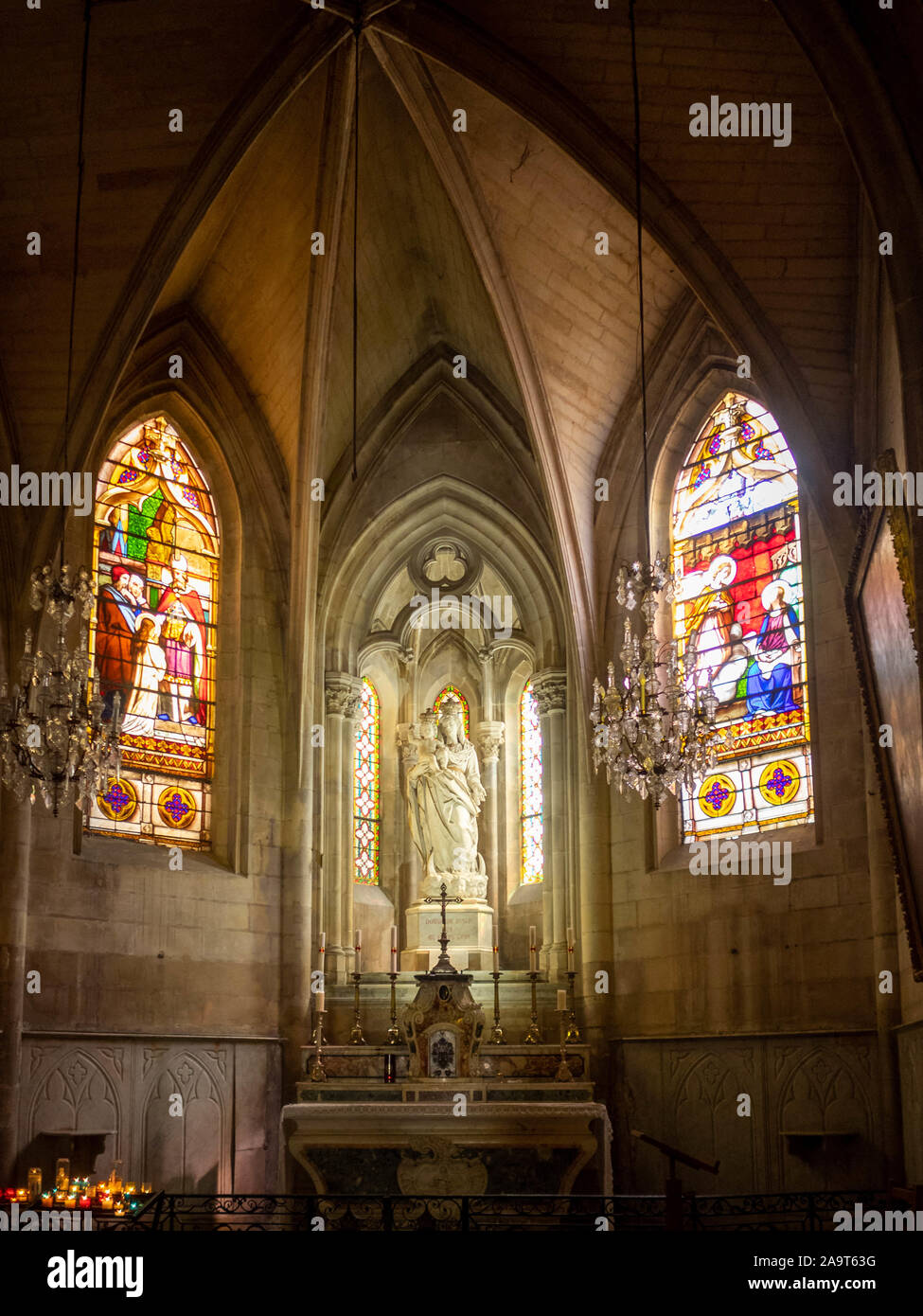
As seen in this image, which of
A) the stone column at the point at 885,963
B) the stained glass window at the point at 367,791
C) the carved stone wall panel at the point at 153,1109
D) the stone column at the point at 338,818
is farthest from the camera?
the stained glass window at the point at 367,791

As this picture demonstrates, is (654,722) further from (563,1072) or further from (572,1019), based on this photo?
(572,1019)

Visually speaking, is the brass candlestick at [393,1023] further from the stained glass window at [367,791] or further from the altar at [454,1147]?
the altar at [454,1147]

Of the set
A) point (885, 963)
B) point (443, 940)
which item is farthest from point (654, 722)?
point (443, 940)

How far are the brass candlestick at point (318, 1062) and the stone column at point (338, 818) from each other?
837mm

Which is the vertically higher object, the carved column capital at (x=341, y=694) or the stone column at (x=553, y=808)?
the carved column capital at (x=341, y=694)

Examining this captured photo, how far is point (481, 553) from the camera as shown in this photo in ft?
59.5

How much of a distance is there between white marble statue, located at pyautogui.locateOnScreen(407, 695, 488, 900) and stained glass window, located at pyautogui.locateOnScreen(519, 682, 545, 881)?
0.67 m

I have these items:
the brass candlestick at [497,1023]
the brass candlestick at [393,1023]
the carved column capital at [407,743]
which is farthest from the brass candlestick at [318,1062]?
the carved column capital at [407,743]

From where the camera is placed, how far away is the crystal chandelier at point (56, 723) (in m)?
10.8

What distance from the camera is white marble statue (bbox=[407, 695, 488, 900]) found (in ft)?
55.7

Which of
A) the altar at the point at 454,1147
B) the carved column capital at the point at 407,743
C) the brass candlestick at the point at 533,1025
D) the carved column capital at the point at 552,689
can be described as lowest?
the altar at the point at 454,1147
